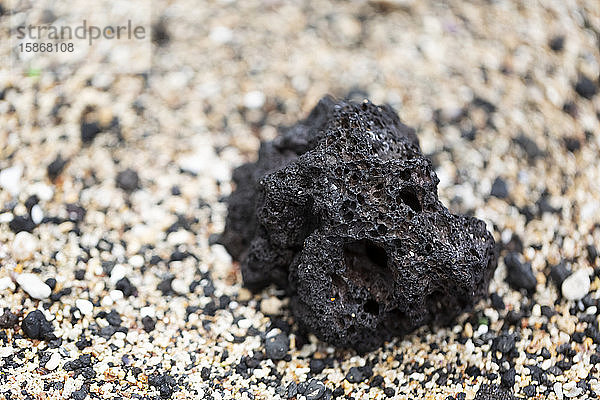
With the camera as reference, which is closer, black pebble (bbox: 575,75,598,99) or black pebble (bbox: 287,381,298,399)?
black pebble (bbox: 287,381,298,399)

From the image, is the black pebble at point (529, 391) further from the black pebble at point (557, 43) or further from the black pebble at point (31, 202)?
the black pebble at point (31, 202)

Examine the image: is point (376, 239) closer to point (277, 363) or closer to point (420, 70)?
point (277, 363)

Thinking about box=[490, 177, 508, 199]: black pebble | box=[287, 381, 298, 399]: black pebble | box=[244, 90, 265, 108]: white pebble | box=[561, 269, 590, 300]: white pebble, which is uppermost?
box=[244, 90, 265, 108]: white pebble

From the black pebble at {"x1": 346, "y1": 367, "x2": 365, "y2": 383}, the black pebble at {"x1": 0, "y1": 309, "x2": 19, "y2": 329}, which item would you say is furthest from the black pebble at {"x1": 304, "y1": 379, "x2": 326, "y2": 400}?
the black pebble at {"x1": 0, "y1": 309, "x2": 19, "y2": 329}

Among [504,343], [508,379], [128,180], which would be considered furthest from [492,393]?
[128,180]

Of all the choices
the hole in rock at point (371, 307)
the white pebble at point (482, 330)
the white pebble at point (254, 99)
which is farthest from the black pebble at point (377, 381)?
the white pebble at point (254, 99)

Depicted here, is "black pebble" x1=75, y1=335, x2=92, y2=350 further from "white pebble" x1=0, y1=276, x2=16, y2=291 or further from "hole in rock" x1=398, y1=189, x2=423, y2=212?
"hole in rock" x1=398, y1=189, x2=423, y2=212

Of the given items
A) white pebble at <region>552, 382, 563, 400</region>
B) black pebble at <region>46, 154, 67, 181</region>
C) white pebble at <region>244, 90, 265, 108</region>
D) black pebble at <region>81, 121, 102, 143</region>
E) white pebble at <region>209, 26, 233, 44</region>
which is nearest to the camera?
white pebble at <region>552, 382, 563, 400</region>
